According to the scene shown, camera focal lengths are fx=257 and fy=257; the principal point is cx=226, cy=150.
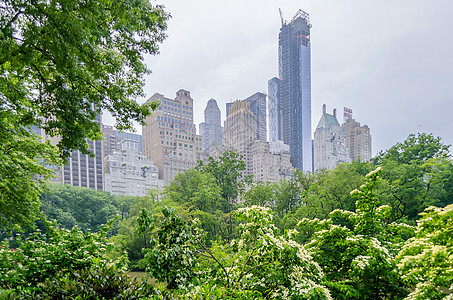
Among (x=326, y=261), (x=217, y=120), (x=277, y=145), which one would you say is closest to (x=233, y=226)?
(x=326, y=261)

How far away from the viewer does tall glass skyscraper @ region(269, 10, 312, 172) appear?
155625mm

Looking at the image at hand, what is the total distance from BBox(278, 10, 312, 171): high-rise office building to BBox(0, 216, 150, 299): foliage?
153 metres

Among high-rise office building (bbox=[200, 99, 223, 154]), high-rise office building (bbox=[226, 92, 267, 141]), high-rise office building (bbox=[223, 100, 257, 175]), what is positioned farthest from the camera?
high-rise office building (bbox=[200, 99, 223, 154])

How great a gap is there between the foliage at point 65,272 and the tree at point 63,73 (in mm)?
2056

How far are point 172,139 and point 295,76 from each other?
375 ft

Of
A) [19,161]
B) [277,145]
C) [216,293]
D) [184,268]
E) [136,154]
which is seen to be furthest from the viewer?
[277,145]

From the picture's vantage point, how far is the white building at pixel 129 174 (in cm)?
6383

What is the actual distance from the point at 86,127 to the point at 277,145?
128 meters

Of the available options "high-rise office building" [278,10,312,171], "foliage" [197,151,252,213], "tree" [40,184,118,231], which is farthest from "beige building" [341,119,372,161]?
"tree" [40,184,118,231]

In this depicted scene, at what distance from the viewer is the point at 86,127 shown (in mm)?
5691

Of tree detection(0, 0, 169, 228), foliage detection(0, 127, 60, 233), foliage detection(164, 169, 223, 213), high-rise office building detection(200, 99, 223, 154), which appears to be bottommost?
foliage detection(164, 169, 223, 213)

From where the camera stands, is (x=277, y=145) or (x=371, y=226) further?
(x=277, y=145)

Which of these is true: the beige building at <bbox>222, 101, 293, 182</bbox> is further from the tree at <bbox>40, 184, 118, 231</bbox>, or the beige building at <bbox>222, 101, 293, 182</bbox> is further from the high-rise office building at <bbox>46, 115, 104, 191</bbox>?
the tree at <bbox>40, 184, 118, 231</bbox>

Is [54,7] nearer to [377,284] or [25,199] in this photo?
[25,199]
